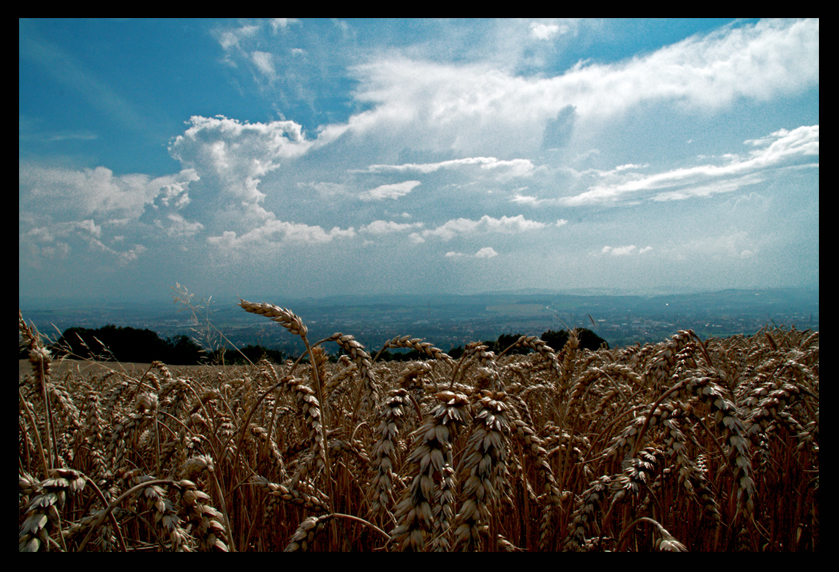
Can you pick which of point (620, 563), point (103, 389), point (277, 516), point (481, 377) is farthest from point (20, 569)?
point (103, 389)

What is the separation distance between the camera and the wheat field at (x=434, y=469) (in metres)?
1.04

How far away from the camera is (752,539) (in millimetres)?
1848

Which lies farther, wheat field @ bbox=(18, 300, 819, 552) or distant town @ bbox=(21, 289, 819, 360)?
distant town @ bbox=(21, 289, 819, 360)

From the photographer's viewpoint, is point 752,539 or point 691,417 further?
point 691,417

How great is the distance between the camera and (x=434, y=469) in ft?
3.02

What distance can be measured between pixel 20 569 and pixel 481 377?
1.77 metres

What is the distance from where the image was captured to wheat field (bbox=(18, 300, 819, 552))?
104 cm

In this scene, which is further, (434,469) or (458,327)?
(458,327)

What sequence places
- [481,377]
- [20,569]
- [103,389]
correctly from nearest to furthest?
1. [20,569]
2. [481,377]
3. [103,389]

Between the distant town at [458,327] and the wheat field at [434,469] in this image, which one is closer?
the wheat field at [434,469]
